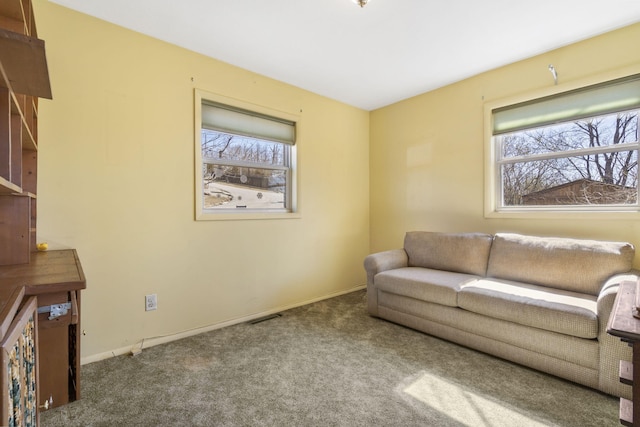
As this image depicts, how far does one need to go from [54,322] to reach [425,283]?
7.85ft

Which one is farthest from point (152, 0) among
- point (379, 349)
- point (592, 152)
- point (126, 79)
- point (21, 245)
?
point (592, 152)

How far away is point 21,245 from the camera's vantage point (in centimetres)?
157

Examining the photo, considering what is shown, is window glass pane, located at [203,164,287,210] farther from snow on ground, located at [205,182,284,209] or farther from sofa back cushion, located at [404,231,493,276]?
sofa back cushion, located at [404,231,493,276]

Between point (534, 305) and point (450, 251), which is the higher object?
point (450, 251)

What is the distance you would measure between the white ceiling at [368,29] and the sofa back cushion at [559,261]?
1.65 m

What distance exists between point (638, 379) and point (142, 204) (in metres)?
2.81

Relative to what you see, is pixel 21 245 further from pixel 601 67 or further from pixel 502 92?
pixel 601 67

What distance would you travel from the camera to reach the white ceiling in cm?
206

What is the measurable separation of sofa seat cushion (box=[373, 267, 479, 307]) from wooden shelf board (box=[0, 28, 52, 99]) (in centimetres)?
262

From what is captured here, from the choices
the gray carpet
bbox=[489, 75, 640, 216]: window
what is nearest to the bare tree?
bbox=[489, 75, 640, 216]: window

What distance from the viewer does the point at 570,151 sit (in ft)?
8.70

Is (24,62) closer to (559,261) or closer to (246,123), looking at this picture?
(246,123)

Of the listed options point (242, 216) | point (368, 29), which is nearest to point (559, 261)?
point (368, 29)

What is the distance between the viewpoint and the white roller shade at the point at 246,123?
2.77 meters
